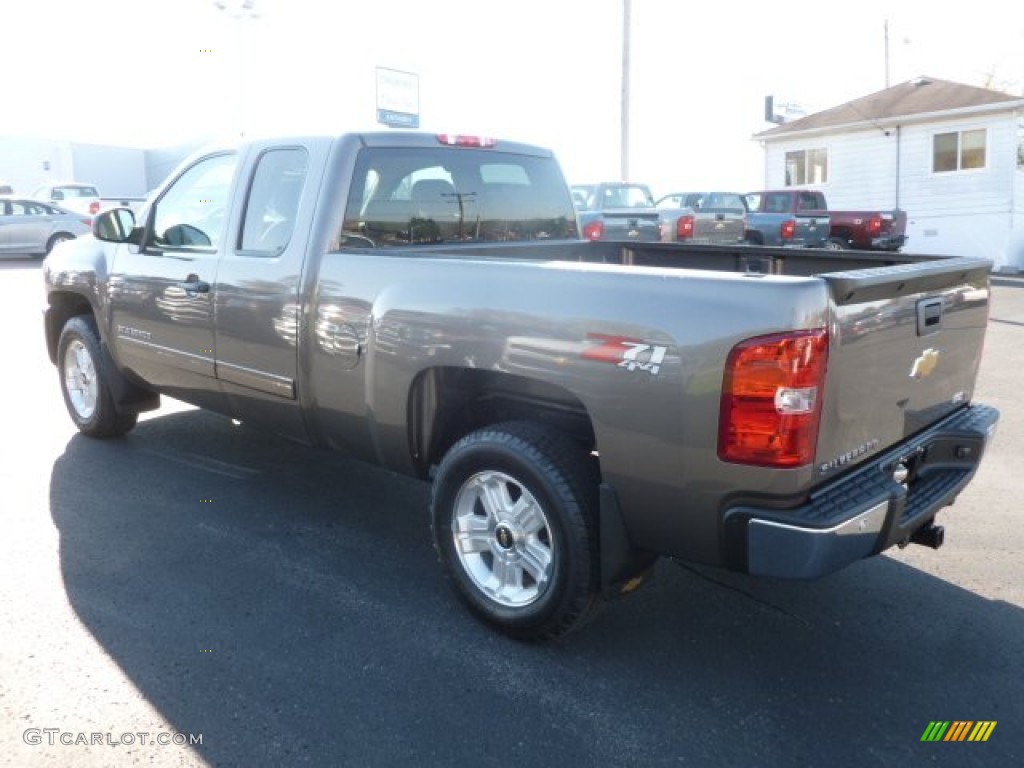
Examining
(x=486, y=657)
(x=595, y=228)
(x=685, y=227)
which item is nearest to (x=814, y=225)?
(x=685, y=227)

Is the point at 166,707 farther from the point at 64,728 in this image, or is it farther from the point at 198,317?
the point at 198,317

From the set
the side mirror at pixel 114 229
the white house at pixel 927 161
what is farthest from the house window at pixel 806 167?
the side mirror at pixel 114 229

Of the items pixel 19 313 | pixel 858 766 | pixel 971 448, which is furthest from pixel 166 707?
pixel 19 313

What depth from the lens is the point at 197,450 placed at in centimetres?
597

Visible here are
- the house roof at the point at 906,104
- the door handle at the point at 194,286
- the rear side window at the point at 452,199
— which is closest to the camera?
the rear side window at the point at 452,199

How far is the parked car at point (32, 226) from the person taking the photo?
20922 millimetres

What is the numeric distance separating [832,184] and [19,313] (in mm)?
21382

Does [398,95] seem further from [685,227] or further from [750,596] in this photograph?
[750,596]

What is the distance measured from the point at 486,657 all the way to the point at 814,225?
1811 centimetres

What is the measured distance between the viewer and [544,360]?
3.20 metres

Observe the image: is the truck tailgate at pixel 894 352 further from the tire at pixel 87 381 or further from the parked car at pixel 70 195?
the parked car at pixel 70 195

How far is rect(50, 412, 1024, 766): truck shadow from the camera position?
290 cm

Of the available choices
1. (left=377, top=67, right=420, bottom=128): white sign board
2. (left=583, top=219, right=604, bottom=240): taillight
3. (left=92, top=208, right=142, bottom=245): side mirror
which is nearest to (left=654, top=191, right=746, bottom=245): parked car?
(left=583, top=219, right=604, bottom=240): taillight

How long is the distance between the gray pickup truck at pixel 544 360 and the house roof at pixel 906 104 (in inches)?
826
